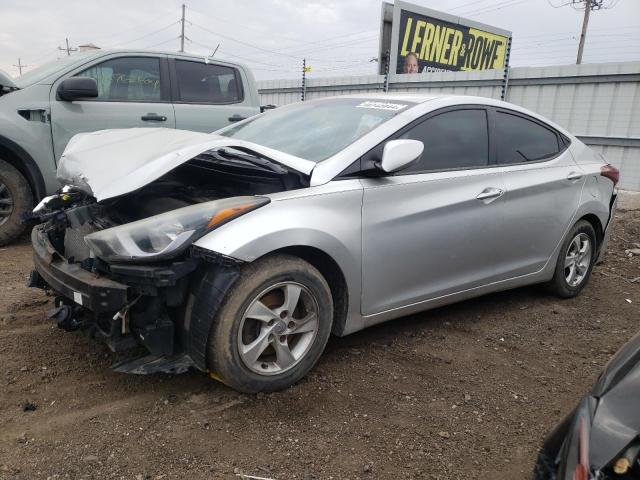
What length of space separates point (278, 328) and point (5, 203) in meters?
3.71

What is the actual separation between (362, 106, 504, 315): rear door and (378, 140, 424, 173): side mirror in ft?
0.52

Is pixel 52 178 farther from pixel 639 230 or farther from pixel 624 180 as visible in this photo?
pixel 624 180

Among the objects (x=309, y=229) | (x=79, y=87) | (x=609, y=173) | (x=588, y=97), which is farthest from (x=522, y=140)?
(x=588, y=97)

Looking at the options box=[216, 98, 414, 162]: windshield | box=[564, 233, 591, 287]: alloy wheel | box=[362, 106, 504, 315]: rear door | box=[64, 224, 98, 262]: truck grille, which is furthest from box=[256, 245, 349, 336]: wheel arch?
box=[564, 233, 591, 287]: alloy wheel

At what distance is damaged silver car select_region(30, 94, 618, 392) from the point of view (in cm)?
252

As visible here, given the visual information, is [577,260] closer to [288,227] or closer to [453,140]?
[453,140]

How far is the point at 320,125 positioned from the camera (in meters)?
3.56

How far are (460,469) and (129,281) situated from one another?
1.67 meters

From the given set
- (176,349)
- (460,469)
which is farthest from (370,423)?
(176,349)

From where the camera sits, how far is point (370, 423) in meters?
2.65

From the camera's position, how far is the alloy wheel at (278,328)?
8.75 ft

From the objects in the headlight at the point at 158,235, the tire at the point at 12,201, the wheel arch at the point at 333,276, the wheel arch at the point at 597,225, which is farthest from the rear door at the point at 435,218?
the tire at the point at 12,201

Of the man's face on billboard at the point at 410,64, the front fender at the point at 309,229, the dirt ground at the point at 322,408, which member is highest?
the man's face on billboard at the point at 410,64

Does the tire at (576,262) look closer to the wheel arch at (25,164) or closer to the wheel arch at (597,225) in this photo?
the wheel arch at (597,225)
